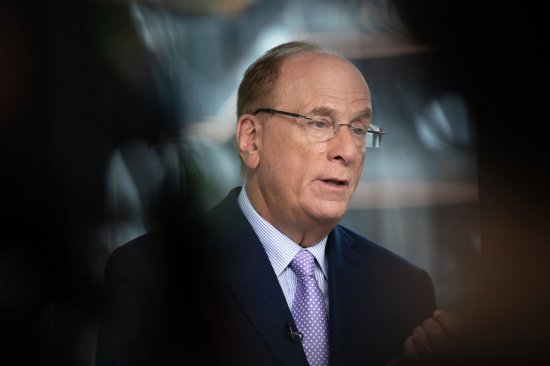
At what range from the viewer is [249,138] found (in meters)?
0.71

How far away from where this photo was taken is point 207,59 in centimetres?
71

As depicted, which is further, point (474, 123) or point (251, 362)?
point (474, 123)

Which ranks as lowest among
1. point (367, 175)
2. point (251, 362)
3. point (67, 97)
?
point (251, 362)

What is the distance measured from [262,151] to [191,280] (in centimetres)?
17

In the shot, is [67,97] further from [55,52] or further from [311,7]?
[311,7]

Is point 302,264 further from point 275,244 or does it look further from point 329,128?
point 329,128

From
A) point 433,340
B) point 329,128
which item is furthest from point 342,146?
point 433,340

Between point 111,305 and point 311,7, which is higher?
point 311,7

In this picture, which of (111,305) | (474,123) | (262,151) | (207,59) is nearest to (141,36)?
(207,59)

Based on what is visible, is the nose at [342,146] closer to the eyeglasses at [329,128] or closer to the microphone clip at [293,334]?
the eyeglasses at [329,128]

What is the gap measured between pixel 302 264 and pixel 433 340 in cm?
18

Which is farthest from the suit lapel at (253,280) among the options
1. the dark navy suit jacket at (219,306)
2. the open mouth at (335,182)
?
the open mouth at (335,182)

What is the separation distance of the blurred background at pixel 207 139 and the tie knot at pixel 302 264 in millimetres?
78

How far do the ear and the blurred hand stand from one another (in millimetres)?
279
